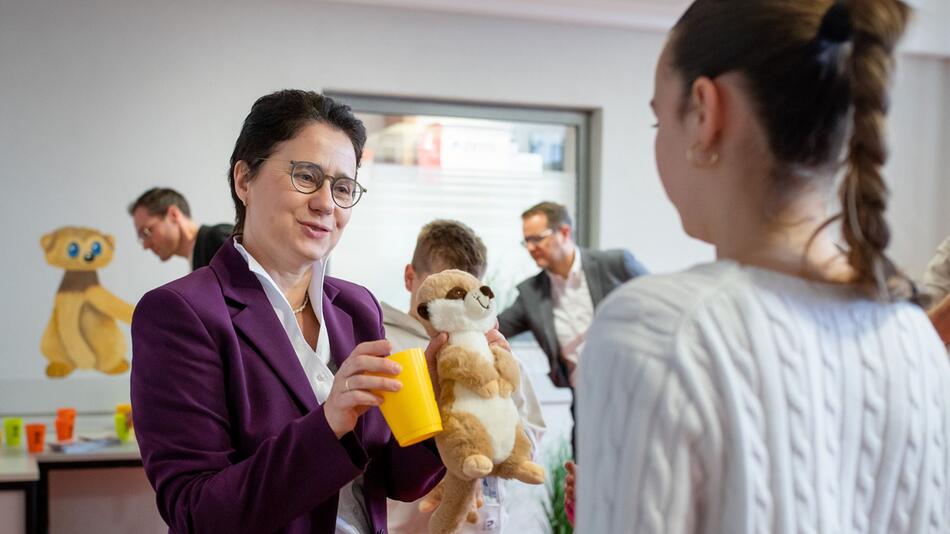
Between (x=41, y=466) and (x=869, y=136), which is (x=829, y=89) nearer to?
(x=869, y=136)

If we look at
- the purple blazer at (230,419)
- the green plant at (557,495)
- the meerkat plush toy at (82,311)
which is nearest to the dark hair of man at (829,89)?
the purple blazer at (230,419)

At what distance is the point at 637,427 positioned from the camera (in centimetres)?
71

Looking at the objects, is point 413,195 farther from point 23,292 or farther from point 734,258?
point 734,258

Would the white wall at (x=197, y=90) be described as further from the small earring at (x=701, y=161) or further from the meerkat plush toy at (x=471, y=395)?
the small earring at (x=701, y=161)

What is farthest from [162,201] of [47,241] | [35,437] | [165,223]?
[35,437]

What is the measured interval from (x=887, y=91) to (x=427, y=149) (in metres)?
4.55

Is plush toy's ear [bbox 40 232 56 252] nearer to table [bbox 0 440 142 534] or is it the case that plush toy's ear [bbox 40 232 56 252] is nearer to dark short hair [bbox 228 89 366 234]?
table [bbox 0 440 142 534]

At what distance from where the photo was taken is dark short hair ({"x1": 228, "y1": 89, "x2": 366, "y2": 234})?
1479 millimetres

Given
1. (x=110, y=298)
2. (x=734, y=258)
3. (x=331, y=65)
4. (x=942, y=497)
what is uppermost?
(x=331, y=65)

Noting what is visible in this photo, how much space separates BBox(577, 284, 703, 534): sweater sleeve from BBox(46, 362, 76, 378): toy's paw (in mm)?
4232

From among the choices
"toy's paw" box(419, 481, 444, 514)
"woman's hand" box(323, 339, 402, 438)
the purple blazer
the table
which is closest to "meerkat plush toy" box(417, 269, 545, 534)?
the purple blazer

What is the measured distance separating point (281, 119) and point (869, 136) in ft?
3.20

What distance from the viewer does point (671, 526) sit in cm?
69

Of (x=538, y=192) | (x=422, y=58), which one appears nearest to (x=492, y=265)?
(x=538, y=192)
